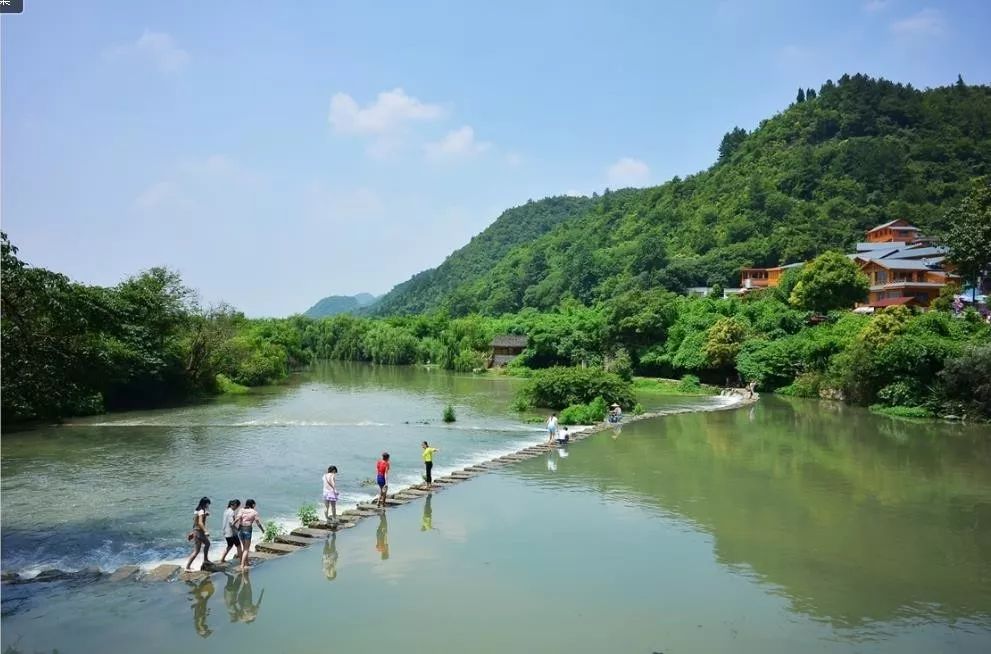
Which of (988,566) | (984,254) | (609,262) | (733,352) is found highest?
(609,262)

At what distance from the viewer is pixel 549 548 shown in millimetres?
13867

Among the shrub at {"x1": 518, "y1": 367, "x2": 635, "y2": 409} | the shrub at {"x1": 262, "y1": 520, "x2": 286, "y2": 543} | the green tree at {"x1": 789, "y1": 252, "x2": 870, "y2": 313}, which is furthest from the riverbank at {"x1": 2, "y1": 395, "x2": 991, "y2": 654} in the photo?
the green tree at {"x1": 789, "y1": 252, "x2": 870, "y2": 313}

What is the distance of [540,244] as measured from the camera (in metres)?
152

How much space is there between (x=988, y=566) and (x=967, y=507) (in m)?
4.99

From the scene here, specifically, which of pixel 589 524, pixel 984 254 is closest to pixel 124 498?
pixel 589 524

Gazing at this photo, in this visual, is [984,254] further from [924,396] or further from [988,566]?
[988,566]

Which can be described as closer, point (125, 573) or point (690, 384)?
point (125, 573)

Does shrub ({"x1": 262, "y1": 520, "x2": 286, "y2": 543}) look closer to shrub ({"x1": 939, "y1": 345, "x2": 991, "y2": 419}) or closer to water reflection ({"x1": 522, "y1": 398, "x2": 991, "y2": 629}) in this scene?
water reflection ({"x1": 522, "y1": 398, "x2": 991, "y2": 629})

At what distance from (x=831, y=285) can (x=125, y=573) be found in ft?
176

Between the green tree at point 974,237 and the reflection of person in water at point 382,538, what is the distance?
135 feet

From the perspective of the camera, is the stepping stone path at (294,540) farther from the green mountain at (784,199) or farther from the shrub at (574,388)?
the green mountain at (784,199)

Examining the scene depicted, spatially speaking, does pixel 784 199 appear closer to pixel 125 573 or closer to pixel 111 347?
pixel 111 347

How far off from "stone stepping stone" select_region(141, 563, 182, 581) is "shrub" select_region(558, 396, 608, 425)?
21543 millimetres

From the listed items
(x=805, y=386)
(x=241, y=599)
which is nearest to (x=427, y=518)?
(x=241, y=599)
